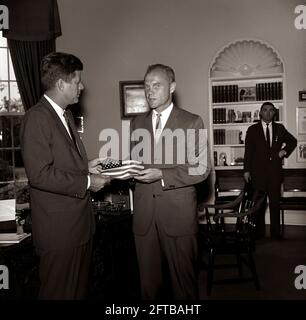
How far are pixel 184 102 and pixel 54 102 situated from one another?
5.17 meters

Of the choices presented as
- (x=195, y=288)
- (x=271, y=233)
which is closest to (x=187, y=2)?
(x=271, y=233)

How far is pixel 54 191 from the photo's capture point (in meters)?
2.20

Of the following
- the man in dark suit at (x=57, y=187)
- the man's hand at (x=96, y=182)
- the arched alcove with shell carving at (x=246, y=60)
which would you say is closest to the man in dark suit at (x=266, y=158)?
the arched alcove with shell carving at (x=246, y=60)

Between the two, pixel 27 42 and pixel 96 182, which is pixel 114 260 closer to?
pixel 96 182

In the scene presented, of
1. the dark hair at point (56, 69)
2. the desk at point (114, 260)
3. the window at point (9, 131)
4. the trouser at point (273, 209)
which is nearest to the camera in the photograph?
the dark hair at point (56, 69)

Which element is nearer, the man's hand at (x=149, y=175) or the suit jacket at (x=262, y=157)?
the man's hand at (x=149, y=175)

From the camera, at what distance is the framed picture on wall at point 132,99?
7.49m

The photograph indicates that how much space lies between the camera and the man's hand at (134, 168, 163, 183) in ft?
8.53

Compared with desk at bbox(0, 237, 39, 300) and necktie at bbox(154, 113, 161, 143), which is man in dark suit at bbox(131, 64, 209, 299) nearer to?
necktie at bbox(154, 113, 161, 143)

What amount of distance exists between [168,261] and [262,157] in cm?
407

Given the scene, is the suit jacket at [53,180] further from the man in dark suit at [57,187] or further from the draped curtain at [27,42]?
the draped curtain at [27,42]

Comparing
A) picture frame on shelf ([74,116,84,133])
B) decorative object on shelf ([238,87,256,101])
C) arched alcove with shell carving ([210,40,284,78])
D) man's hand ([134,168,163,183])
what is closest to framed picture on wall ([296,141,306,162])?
decorative object on shelf ([238,87,256,101])

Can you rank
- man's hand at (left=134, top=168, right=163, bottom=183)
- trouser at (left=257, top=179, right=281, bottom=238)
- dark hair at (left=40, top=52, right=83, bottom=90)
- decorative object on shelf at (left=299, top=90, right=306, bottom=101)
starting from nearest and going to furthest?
1. dark hair at (left=40, top=52, right=83, bottom=90)
2. man's hand at (left=134, top=168, right=163, bottom=183)
3. trouser at (left=257, top=179, right=281, bottom=238)
4. decorative object on shelf at (left=299, top=90, right=306, bottom=101)

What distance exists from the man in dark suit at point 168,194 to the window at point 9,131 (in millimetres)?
4200
